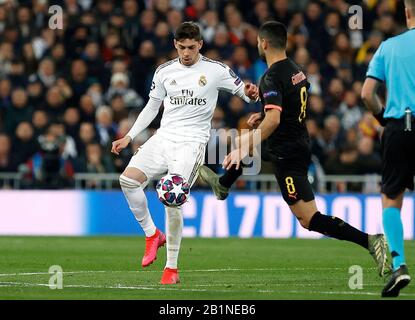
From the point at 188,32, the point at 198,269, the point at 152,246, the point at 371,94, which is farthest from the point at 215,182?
the point at 371,94

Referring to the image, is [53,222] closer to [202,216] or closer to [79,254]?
[202,216]

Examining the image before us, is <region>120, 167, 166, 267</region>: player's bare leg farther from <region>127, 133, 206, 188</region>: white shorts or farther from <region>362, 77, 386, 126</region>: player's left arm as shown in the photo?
<region>362, 77, 386, 126</region>: player's left arm

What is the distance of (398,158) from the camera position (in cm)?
986

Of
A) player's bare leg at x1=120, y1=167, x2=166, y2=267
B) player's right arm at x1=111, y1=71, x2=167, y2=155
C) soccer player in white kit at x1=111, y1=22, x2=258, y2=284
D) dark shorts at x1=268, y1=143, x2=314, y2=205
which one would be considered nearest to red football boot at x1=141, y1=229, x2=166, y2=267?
player's bare leg at x1=120, y1=167, x2=166, y2=267

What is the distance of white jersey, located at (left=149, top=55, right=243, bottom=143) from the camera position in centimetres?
1232

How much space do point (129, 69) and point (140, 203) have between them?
1035cm

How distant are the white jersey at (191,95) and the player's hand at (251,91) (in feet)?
0.61

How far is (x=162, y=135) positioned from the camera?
1245cm

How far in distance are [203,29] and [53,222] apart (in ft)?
17.2

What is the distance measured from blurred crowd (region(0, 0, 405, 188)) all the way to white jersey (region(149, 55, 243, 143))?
8.38m

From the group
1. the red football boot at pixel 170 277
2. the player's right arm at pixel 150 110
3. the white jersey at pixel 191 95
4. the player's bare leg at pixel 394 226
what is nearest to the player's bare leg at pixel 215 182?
the white jersey at pixel 191 95

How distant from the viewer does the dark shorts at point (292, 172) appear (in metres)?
11.8

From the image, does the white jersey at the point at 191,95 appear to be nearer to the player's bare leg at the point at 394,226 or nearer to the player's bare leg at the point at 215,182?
the player's bare leg at the point at 215,182
